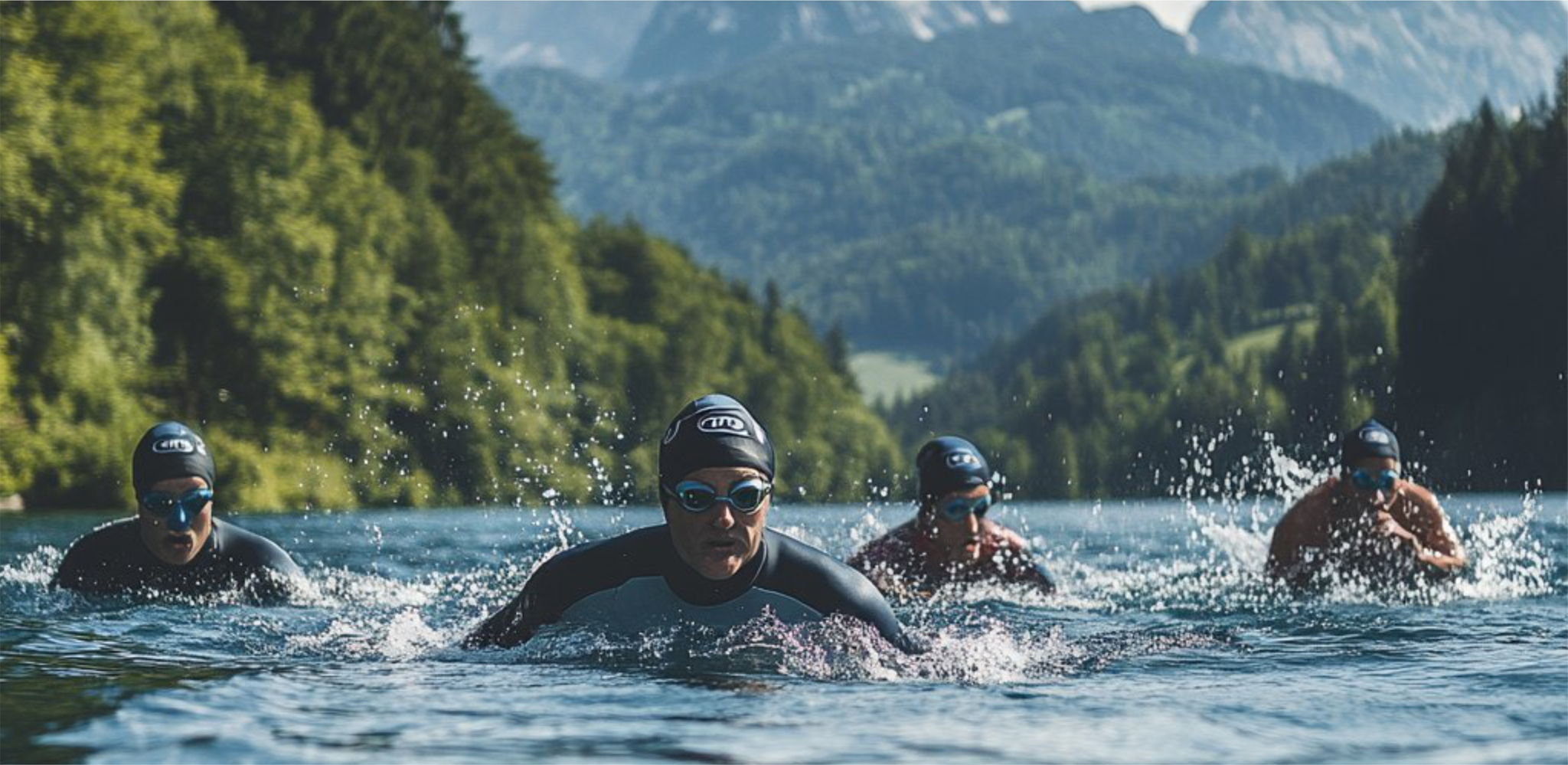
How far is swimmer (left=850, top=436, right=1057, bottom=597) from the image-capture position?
15391mm

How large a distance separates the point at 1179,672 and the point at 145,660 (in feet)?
18.8

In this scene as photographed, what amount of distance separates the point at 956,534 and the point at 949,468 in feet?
2.26

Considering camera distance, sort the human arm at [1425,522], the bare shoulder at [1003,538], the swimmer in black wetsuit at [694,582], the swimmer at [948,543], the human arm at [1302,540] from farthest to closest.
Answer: the human arm at [1425,522] < the human arm at [1302,540] < the bare shoulder at [1003,538] < the swimmer at [948,543] < the swimmer in black wetsuit at [694,582]

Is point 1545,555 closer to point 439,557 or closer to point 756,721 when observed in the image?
point 439,557

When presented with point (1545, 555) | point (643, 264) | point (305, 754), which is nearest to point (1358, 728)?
point (305, 754)

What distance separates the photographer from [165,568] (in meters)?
14.4

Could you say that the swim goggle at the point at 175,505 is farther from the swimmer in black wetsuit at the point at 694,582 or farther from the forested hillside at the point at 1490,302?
the forested hillside at the point at 1490,302

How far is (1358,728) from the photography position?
27.0 ft

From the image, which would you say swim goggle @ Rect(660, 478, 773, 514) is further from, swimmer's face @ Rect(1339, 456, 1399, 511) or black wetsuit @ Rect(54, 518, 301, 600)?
swimmer's face @ Rect(1339, 456, 1399, 511)

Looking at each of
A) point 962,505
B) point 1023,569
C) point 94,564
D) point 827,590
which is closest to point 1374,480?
point 1023,569

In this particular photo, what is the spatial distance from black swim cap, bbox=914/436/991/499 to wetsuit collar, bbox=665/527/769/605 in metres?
5.65

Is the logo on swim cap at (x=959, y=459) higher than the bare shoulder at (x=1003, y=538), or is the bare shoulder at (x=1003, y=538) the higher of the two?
the logo on swim cap at (x=959, y=459)

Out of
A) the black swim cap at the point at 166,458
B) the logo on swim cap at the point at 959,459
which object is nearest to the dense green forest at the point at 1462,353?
the logo on swim cap at the point at 959,459

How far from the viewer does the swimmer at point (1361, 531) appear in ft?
53.1
